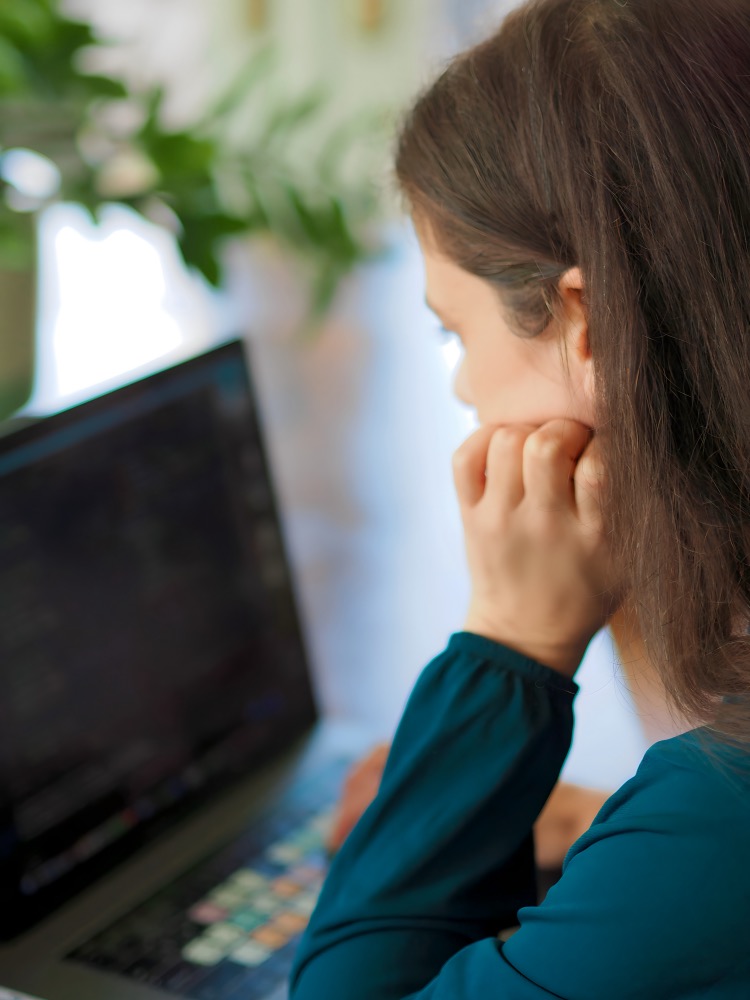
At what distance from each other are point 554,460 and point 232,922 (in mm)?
447

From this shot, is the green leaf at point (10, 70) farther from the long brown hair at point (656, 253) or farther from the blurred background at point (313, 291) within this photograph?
the long brown hair at point (656, 253)

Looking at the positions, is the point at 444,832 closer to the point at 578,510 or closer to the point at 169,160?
the point at 578,510

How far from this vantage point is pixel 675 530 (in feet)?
1.99

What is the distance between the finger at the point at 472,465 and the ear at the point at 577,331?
9 centimetres

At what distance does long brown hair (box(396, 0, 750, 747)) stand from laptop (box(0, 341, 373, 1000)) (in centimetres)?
41

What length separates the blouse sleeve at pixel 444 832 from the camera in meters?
0.67

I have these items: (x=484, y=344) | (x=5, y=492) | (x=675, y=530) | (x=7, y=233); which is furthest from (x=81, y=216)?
(x=675, y=530)

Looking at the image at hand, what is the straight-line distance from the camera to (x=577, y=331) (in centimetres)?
65

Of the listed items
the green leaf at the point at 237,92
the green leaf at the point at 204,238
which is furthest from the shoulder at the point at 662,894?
the green leaf at the point at 237,92

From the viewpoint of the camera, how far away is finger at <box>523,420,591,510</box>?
2.26 ft

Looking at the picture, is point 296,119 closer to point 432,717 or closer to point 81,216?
point 81,216

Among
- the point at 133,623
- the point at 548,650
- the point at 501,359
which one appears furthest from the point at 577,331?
the point at 133,623

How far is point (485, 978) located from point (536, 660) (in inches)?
8.1

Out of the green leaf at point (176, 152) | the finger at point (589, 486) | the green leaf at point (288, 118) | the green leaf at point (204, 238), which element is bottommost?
the finger at point (589, 486)
